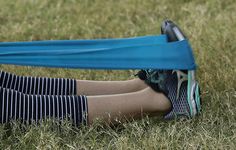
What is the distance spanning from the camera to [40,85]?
2557 mm

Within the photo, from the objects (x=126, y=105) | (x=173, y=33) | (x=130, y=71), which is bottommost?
(x=126, y=105)

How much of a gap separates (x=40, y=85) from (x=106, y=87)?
0.28 m

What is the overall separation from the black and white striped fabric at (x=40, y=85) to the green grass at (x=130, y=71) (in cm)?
26

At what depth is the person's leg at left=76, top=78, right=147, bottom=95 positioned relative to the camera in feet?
8.46

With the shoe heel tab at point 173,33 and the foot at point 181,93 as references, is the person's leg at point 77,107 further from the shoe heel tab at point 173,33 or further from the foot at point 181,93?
the shoe heel tab at point 173,33

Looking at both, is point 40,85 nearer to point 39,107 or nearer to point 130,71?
point 39,107

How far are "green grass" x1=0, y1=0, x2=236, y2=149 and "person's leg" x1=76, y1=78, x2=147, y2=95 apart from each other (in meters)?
0.19

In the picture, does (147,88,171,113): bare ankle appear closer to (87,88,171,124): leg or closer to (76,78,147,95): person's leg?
(87,88,171,124): leg

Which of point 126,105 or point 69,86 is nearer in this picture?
point 126,105

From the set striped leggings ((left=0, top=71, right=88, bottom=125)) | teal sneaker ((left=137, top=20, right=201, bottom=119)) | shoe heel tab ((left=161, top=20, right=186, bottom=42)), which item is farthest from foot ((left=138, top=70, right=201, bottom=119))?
striped leggings ((left=0, top=71, right=88, bottom=125))

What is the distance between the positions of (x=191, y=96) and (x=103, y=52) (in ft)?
1.26

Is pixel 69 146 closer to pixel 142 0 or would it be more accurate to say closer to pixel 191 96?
pixel 191 96

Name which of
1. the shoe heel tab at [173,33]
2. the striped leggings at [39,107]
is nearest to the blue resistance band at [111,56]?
the shoe heel tab at [173,33]

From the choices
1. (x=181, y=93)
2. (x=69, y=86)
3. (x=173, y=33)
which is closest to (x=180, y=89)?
(x=181, y=93)
